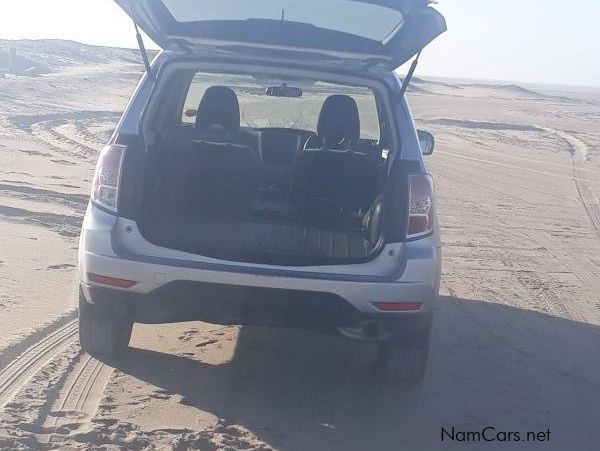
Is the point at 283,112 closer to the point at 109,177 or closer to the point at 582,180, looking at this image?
the point at 582,180

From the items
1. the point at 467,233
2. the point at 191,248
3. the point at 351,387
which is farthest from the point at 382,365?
the point at 467,233

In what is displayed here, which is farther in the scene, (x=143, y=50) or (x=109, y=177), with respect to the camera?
(x=143, y=50)

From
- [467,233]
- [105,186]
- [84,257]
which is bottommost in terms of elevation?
[467,233]

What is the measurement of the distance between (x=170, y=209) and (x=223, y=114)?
1114mm

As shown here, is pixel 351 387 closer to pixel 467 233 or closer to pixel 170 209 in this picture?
pixel 170 209

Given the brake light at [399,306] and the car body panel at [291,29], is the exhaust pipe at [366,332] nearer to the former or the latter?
the brake light at [399,306]

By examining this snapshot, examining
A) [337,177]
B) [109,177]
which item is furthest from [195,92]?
[109,177]

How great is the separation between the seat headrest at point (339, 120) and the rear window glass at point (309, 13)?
0.91 metres

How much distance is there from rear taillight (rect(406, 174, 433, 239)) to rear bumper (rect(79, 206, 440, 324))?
62 mm

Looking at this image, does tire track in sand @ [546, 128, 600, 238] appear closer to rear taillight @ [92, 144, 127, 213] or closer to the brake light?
the brake light

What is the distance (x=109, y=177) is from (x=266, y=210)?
135cm

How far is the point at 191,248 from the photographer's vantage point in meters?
4.81

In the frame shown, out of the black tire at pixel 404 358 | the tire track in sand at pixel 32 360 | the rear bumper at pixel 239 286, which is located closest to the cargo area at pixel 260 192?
the rear bumper at pixel 239 286

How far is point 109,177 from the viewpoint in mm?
4875
